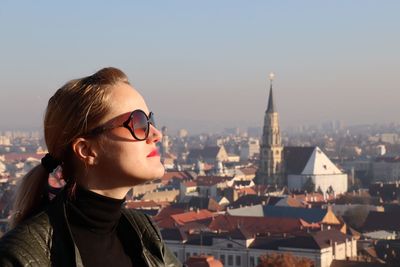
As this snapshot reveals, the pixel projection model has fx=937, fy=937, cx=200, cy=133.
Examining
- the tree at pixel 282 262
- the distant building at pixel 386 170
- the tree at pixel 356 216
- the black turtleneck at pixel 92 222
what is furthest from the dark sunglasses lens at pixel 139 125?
the distant building at pixel 386 170

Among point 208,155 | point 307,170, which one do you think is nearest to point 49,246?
point 307,170

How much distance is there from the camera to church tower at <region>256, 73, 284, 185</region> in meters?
63.8

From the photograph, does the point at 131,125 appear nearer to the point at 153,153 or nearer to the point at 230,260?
the point at 153,153

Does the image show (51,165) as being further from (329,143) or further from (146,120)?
(329,143)

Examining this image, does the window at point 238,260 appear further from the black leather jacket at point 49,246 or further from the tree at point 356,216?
the black leather jacket at point 49,246

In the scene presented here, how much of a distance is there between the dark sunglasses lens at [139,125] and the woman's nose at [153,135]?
20 millimetres

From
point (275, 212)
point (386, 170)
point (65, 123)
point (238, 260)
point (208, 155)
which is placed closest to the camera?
point (65, 123)

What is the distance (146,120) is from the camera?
5.83 feet

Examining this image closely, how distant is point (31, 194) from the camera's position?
5.94 ft

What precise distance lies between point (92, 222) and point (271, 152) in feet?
203

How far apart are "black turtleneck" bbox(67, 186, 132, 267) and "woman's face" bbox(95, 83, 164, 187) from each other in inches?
1.8

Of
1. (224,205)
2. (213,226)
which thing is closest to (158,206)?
(224,205)

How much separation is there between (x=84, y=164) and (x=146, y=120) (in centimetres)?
14

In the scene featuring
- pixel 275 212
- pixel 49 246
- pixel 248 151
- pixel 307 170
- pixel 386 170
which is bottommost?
pixel 248 151
